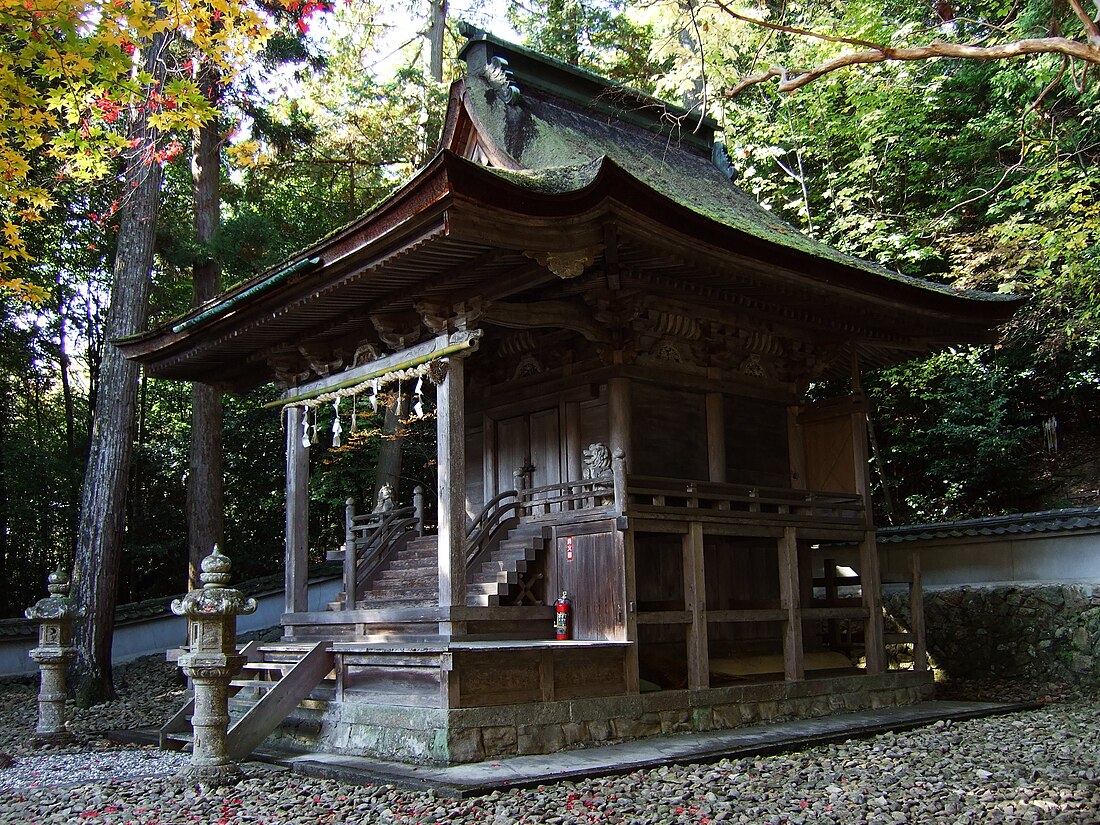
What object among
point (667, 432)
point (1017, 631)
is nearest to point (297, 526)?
point (667, 432)

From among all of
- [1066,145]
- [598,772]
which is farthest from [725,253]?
[1066,145]

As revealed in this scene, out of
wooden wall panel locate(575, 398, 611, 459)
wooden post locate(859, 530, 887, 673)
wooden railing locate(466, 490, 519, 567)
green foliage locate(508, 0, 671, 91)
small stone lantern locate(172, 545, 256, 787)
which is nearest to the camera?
small stone lantern locate(172, 545, 256, 787)

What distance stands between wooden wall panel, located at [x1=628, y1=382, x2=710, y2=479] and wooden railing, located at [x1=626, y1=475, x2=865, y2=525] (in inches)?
12.7

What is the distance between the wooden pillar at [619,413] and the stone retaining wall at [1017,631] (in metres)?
7.00

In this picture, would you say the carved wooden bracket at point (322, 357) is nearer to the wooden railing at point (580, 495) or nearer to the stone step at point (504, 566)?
the wooden railing at point (580, 495)

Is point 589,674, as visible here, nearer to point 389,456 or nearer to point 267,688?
point 267,688

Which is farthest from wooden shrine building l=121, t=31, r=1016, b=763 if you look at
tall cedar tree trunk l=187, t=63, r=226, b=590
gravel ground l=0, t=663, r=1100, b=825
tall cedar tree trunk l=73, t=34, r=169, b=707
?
tall cedar tree trunk l=187, t=63, r=226, b=590

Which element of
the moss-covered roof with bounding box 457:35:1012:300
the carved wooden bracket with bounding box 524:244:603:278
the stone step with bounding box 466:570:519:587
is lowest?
the stone step with bounding box 466:570:519:587

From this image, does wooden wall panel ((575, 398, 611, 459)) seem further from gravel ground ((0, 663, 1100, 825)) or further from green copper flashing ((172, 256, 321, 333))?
gravel ground ((0, 663, 1100, 825))

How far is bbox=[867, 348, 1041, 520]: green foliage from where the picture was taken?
17469 mm

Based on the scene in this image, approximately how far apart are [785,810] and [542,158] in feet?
25.6

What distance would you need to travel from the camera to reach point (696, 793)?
6.94 metres

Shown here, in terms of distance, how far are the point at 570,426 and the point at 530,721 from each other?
3886 millimetres

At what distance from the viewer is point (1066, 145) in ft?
51.8
